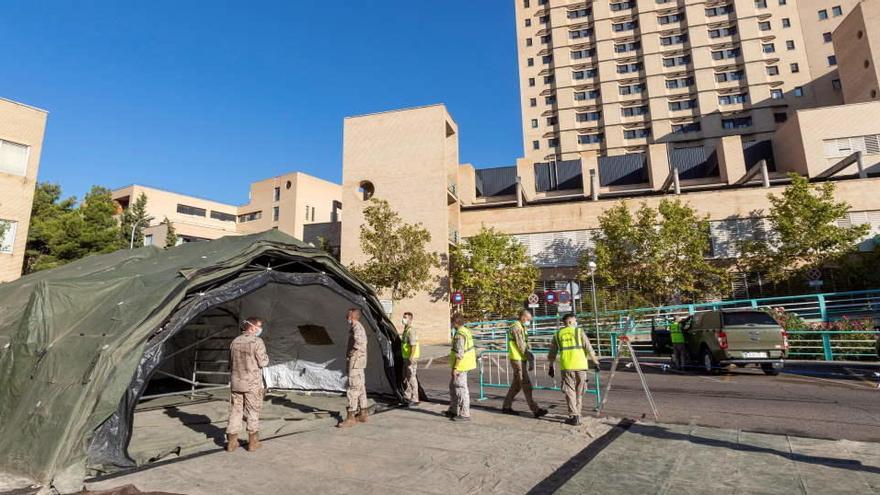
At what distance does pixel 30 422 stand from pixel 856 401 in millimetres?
13424

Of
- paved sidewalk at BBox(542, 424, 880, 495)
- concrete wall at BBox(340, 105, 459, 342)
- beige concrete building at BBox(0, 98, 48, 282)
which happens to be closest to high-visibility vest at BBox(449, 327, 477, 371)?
paved sidewalk at BBox(542, 424, 880, 495)

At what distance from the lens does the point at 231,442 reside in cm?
575

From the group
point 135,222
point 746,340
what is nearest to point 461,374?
point 746,340

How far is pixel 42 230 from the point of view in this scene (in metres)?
29.0

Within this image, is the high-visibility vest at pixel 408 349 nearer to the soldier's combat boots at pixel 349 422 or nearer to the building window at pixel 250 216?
the soldier's combat boots at pixel 349 422

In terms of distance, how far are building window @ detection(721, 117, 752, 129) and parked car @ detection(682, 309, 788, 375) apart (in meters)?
55.1

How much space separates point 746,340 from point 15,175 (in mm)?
32033

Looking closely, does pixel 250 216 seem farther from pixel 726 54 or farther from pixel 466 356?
pixel 726 54

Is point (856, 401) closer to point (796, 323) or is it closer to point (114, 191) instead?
point (796, 323)

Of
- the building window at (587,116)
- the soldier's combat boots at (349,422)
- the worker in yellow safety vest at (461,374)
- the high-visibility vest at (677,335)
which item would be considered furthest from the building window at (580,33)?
the soldier's combat boots at (349,422)

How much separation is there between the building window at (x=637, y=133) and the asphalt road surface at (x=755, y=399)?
52.2m

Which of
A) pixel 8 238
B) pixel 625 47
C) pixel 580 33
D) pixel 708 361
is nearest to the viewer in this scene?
pixel 708 361

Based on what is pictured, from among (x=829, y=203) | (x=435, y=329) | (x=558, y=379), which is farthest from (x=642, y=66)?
(x=558, y=379)

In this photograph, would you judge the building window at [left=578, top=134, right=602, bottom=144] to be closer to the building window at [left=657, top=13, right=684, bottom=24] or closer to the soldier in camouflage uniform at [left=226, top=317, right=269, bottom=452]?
the building window at [left=657, top=13, right=684, bottom=24]
